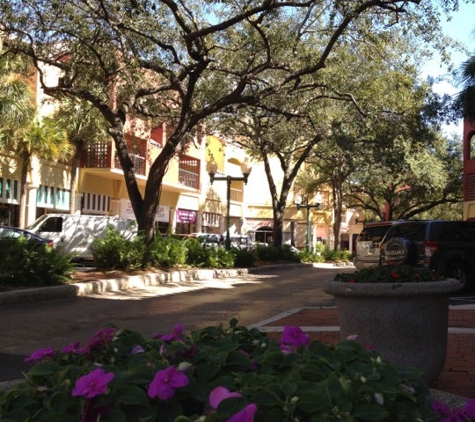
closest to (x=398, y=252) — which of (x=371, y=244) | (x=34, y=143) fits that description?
(x=371, y=244)

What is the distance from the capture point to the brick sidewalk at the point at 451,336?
4.86m

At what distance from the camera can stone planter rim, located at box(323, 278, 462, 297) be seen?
435cm

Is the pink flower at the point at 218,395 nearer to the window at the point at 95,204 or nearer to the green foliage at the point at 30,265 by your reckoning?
the green foliage at the point at 30,265

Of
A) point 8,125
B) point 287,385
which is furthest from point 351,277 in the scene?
point 8,125

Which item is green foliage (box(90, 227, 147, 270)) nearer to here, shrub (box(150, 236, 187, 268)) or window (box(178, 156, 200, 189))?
shrub (box(150, 236, 187, 268))

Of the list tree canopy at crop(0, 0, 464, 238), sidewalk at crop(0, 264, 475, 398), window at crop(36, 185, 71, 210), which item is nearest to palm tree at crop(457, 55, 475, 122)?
tree canopy at crop(0, 0, 464, 238)

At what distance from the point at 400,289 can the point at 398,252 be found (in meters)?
8.55

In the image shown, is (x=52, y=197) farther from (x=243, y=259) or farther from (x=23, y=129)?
(x=243, y=259)

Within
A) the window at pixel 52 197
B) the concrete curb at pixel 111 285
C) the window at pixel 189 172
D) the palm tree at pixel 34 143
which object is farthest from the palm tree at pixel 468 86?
the window at pixel 189 172

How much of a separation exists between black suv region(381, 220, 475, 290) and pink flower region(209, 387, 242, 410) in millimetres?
10975

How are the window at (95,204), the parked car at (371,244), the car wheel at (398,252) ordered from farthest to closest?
1. the window at (95,204)
2. the parked car at (371,244)
3. the car wheel at (398,252)

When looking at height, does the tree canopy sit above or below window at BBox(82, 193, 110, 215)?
above

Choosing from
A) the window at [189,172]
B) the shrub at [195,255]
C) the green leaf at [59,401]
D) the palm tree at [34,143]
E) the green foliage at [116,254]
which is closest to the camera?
the green leaf at [59,401]

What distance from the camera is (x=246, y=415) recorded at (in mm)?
1686
